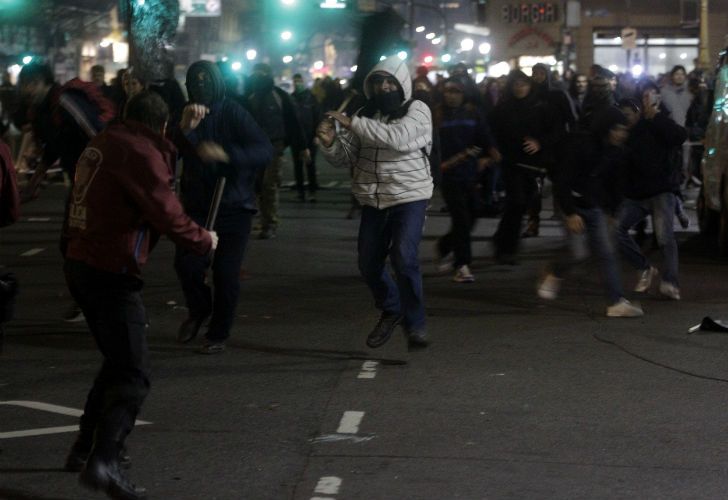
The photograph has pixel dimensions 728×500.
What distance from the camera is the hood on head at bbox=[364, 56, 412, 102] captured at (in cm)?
835

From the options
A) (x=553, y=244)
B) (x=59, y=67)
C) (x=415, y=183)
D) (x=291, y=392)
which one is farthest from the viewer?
(x=59, y=67)

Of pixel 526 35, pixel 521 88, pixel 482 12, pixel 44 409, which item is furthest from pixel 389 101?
pixel 482 12

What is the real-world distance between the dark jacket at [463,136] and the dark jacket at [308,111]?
948cm

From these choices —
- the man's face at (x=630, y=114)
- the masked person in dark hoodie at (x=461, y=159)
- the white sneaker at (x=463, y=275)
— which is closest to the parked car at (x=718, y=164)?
the masked person in dark hoodie at (x=461, y=159)

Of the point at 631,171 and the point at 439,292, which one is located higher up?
the point at 631,171

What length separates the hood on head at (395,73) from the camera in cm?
835

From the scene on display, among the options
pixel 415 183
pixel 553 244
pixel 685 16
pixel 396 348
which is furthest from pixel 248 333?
pixel 685 16

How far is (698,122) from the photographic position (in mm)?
19828

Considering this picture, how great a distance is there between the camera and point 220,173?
868 cm

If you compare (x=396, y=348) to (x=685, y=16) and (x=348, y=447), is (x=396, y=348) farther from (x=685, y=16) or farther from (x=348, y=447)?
(x=685, y=16)

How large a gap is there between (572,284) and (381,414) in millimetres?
4851

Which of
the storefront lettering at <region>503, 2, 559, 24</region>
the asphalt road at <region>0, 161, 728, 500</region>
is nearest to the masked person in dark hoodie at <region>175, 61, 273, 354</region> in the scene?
the asphalt road at <region>0, 161, 728, 500</region>

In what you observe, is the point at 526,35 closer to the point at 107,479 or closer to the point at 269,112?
the point at 269,112

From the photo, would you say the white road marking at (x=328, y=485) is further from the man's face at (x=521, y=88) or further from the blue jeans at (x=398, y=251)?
the man's face at (x=521, y=88)
